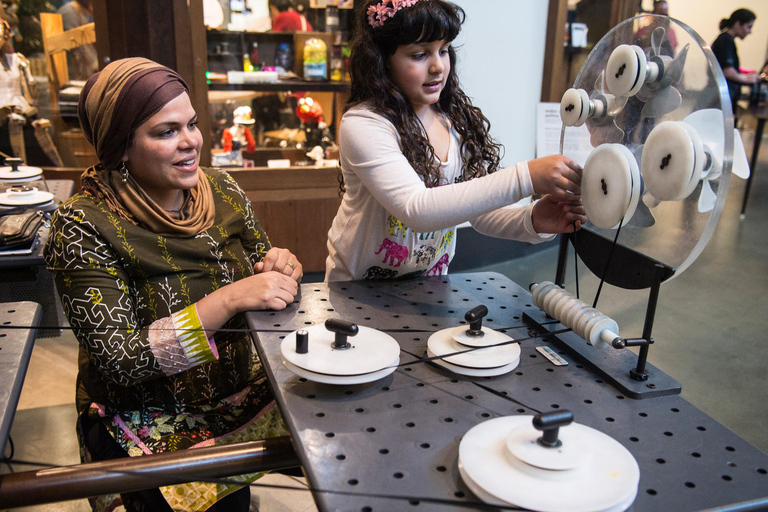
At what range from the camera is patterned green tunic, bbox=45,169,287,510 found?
3.48 feet

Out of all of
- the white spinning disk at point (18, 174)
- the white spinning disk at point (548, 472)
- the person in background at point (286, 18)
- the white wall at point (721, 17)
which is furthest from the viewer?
the white wall at point (721, 17)

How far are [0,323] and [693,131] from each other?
1.11 meters

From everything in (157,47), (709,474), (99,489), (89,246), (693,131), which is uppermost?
(157,47)

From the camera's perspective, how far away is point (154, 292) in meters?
1.17

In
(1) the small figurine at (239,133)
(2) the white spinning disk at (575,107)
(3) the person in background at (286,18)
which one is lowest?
(1) the small figurine at (239,133)

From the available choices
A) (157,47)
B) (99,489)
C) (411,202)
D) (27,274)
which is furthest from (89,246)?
(157,47)

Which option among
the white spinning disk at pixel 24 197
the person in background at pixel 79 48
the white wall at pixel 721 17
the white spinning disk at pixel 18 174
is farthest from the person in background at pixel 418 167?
the white wall at pixel 721 17

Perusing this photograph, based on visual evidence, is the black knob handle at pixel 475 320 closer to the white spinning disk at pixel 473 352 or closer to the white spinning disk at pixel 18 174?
the white spinning disk at pixel 473 352

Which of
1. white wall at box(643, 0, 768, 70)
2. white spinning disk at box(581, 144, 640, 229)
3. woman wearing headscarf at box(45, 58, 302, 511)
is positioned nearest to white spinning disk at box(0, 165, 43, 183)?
woman wearing headscarf at box(45, 58, 302, 511)

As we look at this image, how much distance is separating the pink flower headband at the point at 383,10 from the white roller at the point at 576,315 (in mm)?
586

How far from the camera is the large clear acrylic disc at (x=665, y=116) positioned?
2.59 ft

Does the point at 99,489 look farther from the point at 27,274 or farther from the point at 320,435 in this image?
the point at 27,274

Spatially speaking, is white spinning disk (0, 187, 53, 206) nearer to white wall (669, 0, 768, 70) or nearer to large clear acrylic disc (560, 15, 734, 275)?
large clear acrylic disc (560, 15, 734, 275)

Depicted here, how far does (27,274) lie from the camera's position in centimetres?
171
